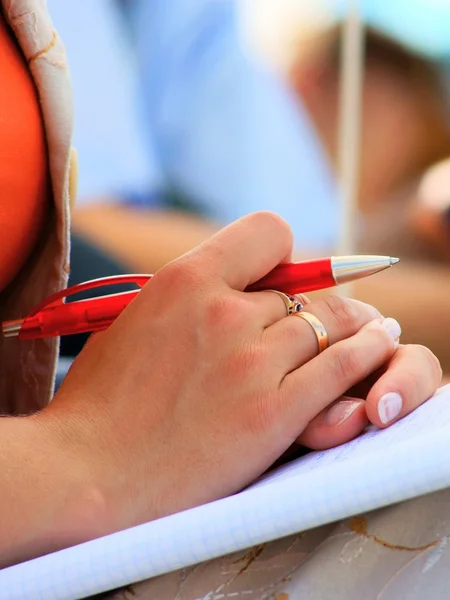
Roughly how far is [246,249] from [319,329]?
6cm

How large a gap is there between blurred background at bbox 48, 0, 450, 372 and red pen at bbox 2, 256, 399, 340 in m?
1.69

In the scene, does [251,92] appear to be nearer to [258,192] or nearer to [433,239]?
[258,192]

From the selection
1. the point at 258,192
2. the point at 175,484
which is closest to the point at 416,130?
the point at 258,192

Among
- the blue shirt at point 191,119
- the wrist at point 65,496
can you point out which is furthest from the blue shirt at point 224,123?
the wrist at point 65,496

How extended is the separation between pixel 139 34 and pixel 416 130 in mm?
897

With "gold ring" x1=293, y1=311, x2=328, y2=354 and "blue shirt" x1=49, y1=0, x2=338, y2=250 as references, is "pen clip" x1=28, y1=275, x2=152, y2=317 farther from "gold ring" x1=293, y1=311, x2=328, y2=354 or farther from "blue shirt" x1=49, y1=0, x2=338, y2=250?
Result: "blue shirt" x1=49, y1=0, x2=338, y2=250

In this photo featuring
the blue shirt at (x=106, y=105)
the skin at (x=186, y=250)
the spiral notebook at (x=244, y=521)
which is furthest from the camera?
the blue shirt at (x=106, y=105)

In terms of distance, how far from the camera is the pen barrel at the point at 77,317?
480 mm

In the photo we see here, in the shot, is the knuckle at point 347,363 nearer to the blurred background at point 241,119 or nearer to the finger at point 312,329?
the finger at point 312,329

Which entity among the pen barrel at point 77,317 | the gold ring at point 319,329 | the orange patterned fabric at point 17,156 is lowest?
the gold ring at point 319,329

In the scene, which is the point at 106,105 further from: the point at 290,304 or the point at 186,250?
the point at 290,304

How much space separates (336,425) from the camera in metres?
0.39

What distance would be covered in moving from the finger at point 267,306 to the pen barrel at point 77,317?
0.27ft

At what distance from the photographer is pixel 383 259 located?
455 mm
